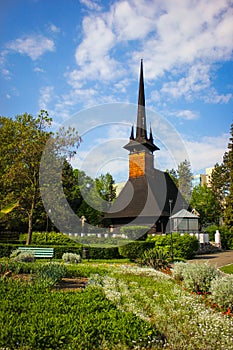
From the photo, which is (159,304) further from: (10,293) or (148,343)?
(10,293)

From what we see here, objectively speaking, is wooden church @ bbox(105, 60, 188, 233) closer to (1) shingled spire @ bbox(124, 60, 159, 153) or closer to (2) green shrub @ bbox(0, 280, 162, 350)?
(1) shingled spire @ bbox(124, 60, 159, 153)

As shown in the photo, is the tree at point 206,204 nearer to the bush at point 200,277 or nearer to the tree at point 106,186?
the tree at point 106,186

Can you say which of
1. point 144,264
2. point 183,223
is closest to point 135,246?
point 144,264

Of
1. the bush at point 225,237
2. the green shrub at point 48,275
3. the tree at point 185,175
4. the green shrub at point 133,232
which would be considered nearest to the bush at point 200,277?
the green shrub at point 48,275

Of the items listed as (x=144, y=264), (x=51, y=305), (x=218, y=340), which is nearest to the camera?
(x=218, y=340)

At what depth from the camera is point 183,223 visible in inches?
1100

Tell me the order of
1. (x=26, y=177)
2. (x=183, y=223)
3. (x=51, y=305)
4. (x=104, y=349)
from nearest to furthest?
(x=104, y=349)
(x=51, y=305)
(x=26, y=177)
(x=183, y=223)

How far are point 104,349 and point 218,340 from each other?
70.4 inches

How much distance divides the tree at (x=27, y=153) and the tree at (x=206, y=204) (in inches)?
1206

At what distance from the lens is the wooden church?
32438 mm

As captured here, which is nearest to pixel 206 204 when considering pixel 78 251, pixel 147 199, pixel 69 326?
pixel 147 199

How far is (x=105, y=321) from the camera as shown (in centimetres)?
513

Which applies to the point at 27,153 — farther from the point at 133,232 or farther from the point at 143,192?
the point at 143,192

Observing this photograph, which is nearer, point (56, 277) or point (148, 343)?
point (148, 343)
